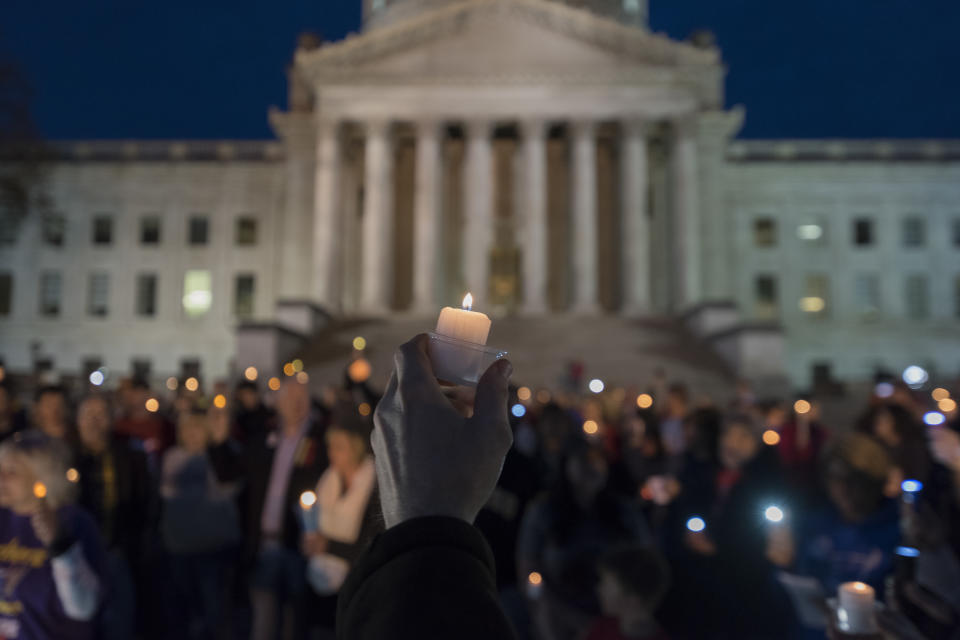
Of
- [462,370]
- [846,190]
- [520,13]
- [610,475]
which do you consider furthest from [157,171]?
[462,370]

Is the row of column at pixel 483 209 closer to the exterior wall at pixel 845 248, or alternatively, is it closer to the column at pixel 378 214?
the column at pixel 378 214

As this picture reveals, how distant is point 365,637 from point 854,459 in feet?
17.8

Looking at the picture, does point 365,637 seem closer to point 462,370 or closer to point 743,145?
point 462,370

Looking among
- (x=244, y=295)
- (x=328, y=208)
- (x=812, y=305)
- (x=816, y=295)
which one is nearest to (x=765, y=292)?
(x=812, y=305)

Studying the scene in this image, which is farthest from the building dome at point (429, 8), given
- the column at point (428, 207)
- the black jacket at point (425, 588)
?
the black jacket at point (425, 588)

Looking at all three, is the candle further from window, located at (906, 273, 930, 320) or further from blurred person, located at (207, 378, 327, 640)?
window, located at (906, 273, 930, 320)

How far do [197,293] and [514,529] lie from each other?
47379 millimetres

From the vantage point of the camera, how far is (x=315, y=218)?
44469 millimetres

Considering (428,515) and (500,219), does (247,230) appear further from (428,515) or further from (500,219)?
(428,515)

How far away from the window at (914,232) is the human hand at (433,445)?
55665 mm

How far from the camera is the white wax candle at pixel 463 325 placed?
6.02ft

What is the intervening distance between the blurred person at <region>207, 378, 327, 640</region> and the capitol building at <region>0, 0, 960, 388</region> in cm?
2593

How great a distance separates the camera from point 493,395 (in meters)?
1.70

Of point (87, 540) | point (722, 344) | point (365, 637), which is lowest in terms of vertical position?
point (722, 344)
